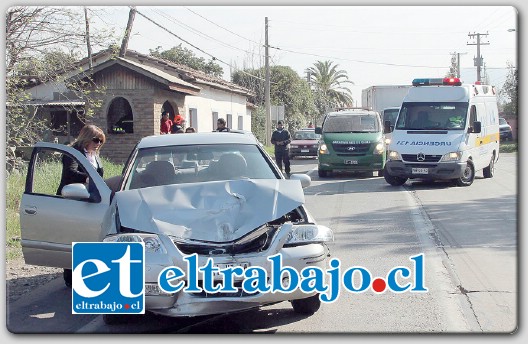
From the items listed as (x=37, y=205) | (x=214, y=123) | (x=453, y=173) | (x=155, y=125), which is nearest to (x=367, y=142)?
(x=453, y=173)

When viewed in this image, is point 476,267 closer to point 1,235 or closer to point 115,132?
point 1,235

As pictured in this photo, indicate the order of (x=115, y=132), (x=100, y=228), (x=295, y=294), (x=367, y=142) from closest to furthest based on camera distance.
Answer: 1. (x=295, y=294)
2. (x=100, y=228)
3. (x=367, y=142)
4. (x=115, y=132)

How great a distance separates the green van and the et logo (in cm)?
1577

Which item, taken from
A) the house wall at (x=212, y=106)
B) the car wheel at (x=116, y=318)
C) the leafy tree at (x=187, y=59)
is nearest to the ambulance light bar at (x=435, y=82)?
the house wall at (x=212, y=106)

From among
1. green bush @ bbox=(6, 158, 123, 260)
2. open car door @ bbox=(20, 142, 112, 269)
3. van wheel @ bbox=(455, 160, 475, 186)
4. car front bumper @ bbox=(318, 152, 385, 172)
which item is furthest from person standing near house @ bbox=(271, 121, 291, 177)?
open car door @ bbox=(20, 142, 112, 269)

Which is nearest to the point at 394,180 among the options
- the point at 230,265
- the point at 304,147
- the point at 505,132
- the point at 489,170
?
the point at 489,170

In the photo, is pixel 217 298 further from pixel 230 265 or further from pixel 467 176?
pixel 467 176

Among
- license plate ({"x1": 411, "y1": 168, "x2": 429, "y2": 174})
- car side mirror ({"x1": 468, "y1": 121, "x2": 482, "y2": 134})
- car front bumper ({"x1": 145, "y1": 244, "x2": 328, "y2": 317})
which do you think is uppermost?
car side mirror ({"x1": 468, "y1": 121, "x2": 482, "y2": 134})

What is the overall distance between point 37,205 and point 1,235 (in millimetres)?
596

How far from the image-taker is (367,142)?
2180cm

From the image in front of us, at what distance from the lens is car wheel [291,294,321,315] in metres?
6.79

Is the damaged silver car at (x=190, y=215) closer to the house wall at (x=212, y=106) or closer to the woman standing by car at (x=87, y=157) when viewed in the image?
the woman standing by car at (x=87, y=157)

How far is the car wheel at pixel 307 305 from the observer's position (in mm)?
6789

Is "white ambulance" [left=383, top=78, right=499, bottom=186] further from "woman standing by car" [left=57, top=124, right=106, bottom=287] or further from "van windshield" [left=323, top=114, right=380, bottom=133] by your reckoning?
"woman standing by car" [left=57, top=124, right=106, bottom=287]
